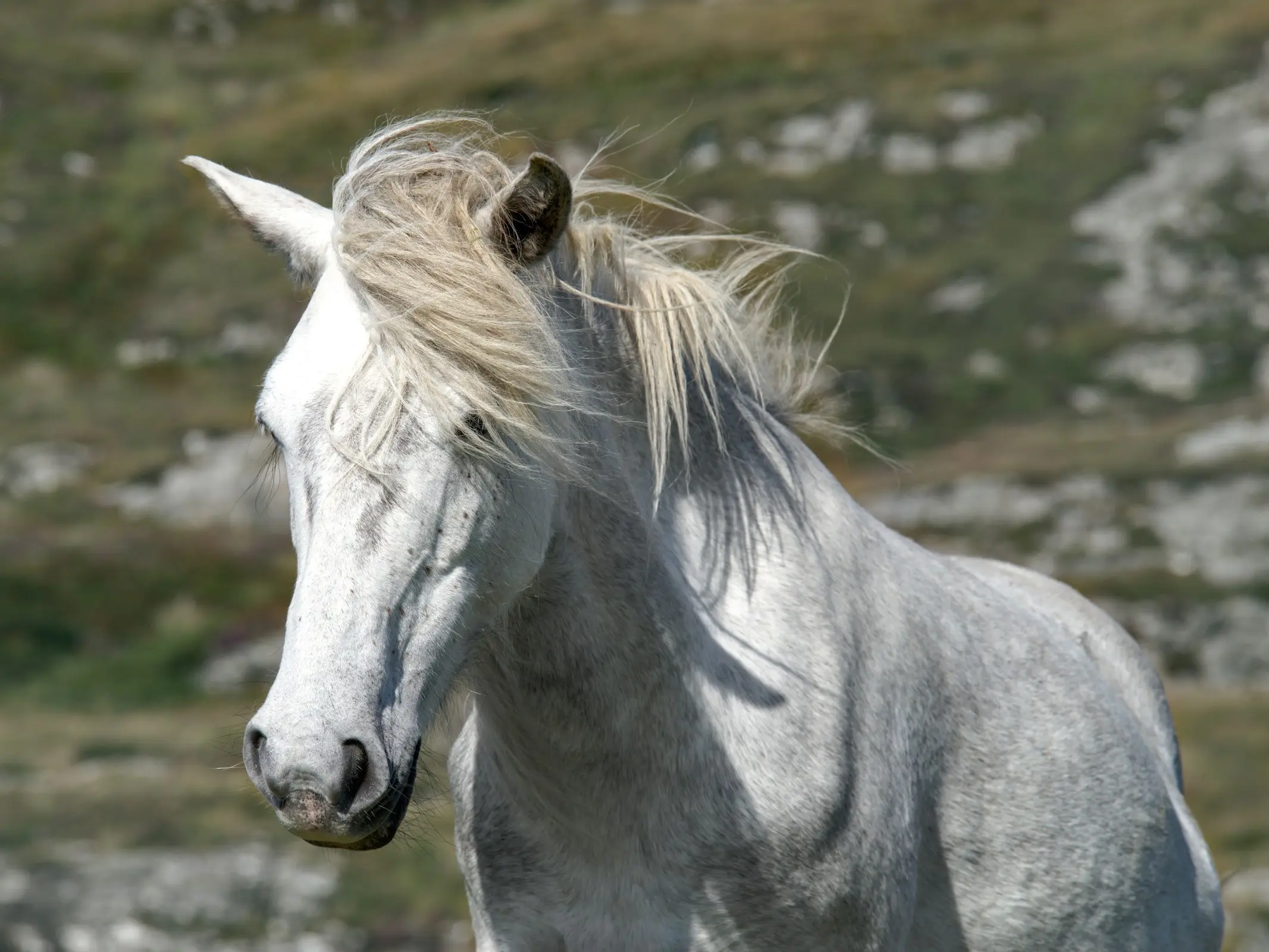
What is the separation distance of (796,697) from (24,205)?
4276 cm

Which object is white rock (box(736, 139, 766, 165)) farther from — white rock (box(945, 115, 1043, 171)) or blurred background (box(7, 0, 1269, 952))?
white rock (box(945, 115, 1043, 171))

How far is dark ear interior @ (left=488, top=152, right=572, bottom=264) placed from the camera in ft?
11.9

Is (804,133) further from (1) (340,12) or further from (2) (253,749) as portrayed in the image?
(2) (253,749)

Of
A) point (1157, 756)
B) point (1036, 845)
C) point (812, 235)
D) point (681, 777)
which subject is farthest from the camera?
point (812, 235)

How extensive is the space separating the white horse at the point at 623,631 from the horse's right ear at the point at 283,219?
0.01 m

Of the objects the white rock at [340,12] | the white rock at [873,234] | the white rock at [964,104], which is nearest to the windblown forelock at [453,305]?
the white rock at [873,234]

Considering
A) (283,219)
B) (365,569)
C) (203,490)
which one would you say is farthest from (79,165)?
(365,569)

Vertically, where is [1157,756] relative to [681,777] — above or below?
below

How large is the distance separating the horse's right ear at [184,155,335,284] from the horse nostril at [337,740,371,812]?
4.81 feet

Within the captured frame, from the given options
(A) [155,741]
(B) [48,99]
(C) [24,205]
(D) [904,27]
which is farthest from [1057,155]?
(B) [48,99]

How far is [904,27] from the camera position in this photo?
44719mm

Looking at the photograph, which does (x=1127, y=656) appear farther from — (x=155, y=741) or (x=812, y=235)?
(x=812, y=235)

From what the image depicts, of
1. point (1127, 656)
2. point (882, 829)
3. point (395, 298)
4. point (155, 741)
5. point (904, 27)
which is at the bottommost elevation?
point (155, 741)

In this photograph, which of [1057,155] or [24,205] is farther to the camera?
[24,205]
